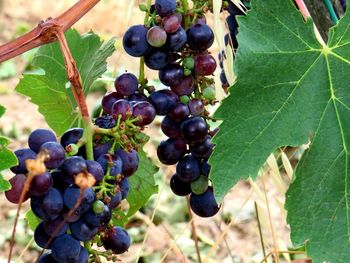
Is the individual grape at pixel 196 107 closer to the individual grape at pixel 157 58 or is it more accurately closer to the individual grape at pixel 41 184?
the individual grape at pixel 157 58

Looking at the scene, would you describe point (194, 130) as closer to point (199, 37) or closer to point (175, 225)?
point (199, 37)

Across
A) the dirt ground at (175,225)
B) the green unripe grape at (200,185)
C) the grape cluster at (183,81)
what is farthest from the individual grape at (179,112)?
the dirt ground at (175,225)

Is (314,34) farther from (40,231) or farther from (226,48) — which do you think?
(40,231)

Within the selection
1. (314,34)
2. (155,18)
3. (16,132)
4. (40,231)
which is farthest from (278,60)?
(16,132)

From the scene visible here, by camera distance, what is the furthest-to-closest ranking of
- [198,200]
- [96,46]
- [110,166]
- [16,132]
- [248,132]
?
[16,132], [96,46], [198,200], [248,132], [110,166]

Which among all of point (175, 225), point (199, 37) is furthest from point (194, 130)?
point (175, 225)
